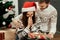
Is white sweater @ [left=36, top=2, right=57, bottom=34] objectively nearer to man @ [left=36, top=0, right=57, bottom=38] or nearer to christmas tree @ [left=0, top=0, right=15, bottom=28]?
man @ [left=36, top=0, right=57, bottom=38]

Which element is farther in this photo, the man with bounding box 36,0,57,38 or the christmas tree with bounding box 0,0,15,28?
the christmas tree with bounding box 0,0,15,28

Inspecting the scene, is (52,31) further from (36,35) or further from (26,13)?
(26,13)

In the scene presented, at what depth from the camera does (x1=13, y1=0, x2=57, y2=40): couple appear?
2.12m

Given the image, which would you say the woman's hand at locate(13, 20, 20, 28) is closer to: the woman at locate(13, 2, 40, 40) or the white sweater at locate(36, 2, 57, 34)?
the woman at locate(13, 2, 40, 40)

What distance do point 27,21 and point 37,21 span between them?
11 cm

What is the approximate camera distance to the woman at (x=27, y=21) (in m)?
2.13

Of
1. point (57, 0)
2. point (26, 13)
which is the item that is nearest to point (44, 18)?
point (26, 13)

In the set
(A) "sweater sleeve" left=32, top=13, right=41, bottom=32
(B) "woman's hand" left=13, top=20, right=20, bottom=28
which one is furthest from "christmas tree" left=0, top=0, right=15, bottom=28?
(A) "sweater sleeve" left=32, top=13, right=41, bottom=32

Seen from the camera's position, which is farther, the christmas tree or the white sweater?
the christmas tree

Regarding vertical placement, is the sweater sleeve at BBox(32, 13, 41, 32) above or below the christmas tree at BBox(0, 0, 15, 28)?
below

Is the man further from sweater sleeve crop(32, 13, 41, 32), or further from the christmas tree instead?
the christmas tree

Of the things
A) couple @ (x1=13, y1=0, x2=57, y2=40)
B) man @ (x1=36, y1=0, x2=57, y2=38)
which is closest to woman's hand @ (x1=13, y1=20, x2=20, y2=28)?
couple @ (x1=13, y1=0, x2=57, y2=40)

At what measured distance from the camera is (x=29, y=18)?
214 centimetres

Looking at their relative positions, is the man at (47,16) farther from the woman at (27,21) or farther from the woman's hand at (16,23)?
the woman's hand at (16,23)
